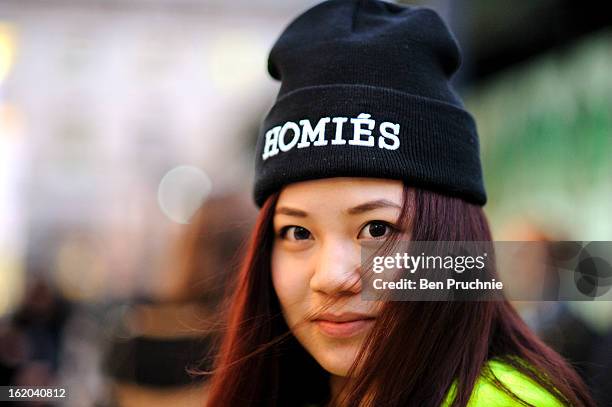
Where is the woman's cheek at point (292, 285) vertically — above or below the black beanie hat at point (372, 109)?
below

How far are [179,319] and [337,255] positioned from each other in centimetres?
186

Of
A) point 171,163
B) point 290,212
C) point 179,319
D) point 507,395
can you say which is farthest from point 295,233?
point 171,163

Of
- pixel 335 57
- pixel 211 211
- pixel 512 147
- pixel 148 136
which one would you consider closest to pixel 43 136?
pixel 148 136

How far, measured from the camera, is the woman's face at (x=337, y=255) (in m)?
1.65

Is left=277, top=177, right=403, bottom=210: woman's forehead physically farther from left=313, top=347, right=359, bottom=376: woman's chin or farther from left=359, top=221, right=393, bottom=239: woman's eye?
left=313, top=347, right=359, bottom=376: woman's chin

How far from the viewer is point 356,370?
1.67 meters

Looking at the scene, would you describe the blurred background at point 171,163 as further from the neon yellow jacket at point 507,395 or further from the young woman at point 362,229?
the neon yellow jacket at point 507,395

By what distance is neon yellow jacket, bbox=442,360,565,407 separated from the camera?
4.83 feet

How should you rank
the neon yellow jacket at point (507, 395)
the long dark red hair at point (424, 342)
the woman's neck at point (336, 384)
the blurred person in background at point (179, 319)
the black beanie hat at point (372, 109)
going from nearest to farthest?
the neon yellow jacket at point (507, 395) < the long dark red hair at point (424, 342) < the black beanie hat at point (372, 109) < the woman's neck at point (336, 384) < the blurred person in background at point (179, 319)

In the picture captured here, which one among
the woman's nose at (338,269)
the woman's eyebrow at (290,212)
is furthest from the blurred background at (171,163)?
the woman's nose at (338,269)

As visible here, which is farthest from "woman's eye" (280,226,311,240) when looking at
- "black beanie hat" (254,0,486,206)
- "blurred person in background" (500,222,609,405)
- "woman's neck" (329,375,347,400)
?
"blurred person in background" (500,222,609,405)

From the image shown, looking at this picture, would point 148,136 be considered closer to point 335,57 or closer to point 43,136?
point 43,136

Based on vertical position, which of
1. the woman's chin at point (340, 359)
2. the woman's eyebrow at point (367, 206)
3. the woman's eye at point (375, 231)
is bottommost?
the woman's chin at point (340, 359)

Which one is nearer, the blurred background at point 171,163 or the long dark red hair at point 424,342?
the long dark red hair at point 424,342
